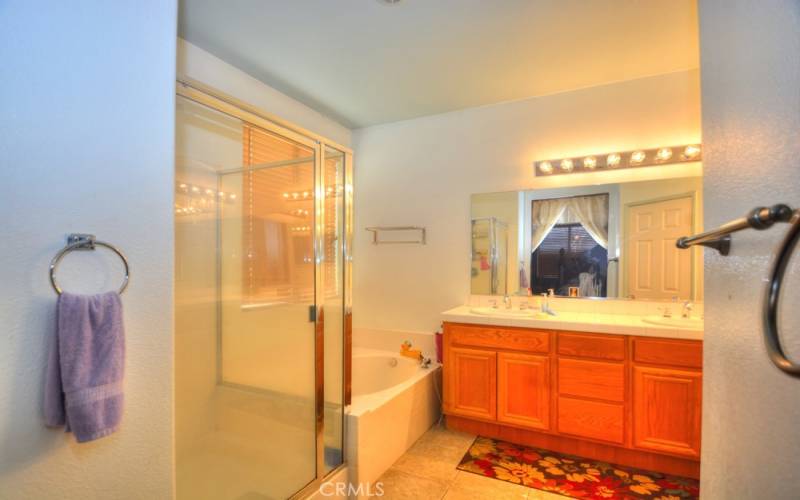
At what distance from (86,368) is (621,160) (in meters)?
3.12

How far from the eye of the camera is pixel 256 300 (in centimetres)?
182

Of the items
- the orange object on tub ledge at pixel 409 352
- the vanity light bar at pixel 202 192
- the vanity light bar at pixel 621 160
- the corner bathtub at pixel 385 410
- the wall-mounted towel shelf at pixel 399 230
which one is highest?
the vanity light bar at pixel 621 160

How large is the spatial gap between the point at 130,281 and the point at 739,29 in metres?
1.51

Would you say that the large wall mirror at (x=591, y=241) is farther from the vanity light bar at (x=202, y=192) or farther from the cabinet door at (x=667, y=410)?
the vanity light bar at (x=202, y=192)

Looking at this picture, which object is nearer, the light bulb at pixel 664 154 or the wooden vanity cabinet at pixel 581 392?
the wooden vanity cabinet at pixel 581 392

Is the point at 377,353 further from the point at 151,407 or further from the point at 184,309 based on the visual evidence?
the point at 151,407

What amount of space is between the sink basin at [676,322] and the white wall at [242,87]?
9.18 ft

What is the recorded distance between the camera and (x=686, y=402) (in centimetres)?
206

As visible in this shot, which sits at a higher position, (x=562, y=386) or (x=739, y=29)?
(x=739, y=29)

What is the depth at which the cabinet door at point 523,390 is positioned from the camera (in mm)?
2406

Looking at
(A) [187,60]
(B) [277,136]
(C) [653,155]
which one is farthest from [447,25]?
(C) [653,155]

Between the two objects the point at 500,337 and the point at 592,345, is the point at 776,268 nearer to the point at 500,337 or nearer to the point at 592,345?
the point at 592,345

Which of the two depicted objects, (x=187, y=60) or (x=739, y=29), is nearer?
(x=739, y=29)

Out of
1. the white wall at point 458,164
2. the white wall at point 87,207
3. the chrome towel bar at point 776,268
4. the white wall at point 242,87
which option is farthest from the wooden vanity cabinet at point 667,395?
the white wall at point 242,87
